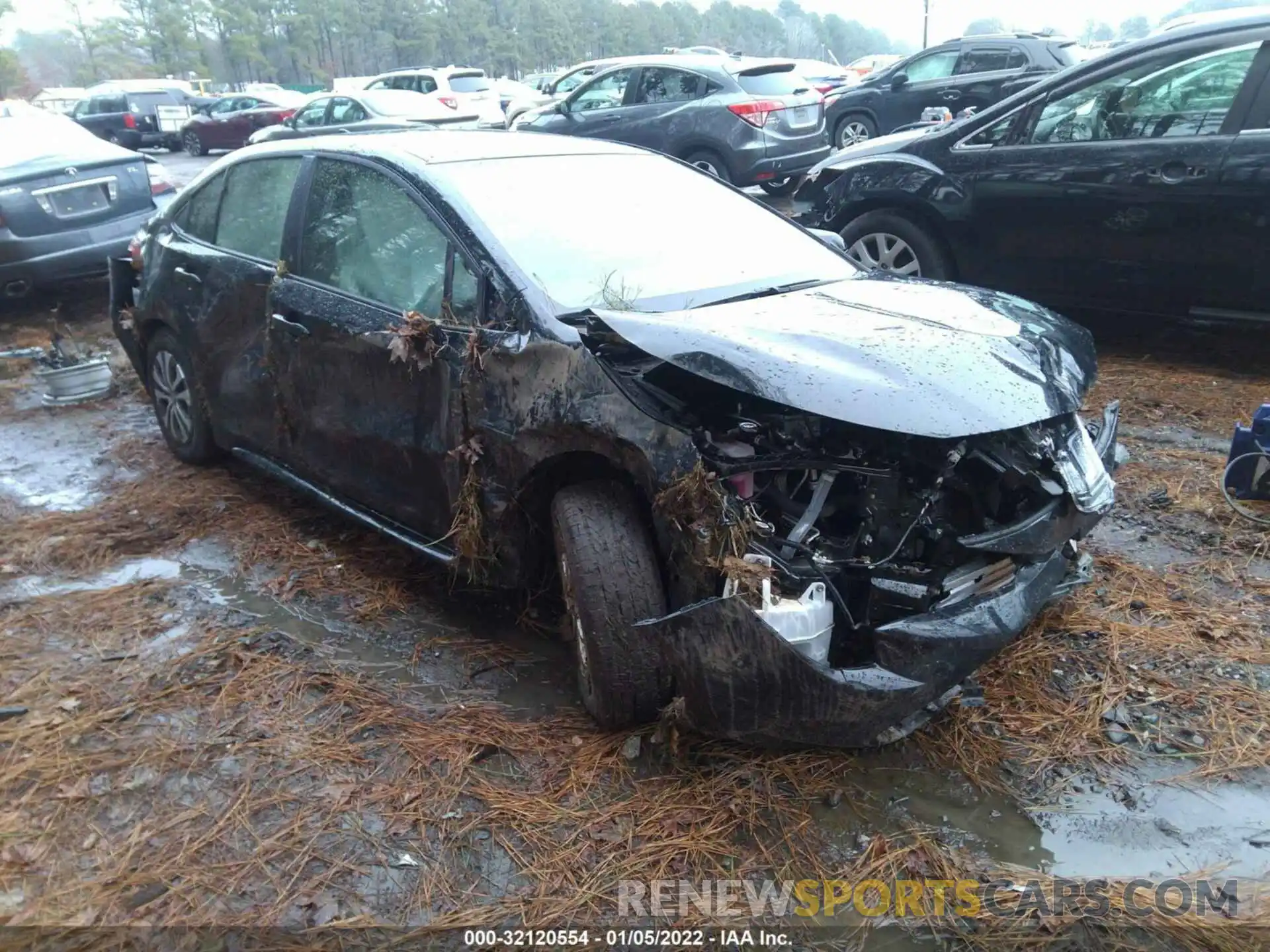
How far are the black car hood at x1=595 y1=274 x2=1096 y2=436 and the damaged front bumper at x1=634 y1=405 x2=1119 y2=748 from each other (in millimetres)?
350

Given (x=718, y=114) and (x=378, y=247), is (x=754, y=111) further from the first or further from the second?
(x=378, y=247)

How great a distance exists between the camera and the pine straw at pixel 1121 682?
8.99 feet

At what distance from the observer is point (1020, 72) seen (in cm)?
1309

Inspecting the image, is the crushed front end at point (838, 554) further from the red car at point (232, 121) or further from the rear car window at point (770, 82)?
the red car at point (232, 121)

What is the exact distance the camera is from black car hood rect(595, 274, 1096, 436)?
2451mm

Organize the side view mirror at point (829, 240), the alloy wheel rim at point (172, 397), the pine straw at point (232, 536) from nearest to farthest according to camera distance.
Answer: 1. the pine straw at point (232, 536)
2. the side view mirror at point (829, 240)
3. the alloy wheel rim at point (172, 397)

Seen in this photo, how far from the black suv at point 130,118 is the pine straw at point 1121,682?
2833 cm

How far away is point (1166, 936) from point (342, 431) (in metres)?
2.95

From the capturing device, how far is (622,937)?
2234 mm

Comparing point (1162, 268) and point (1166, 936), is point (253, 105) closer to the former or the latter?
point (1162, 268)

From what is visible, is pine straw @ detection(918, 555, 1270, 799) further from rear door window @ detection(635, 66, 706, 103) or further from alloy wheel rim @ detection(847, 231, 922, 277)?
rear door window @ detection(635, 66, 706, 103)

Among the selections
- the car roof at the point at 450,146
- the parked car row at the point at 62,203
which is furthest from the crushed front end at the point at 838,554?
the parked car row at the point at 62,203

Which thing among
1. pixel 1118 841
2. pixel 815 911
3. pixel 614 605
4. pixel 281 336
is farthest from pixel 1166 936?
pixel 281 336

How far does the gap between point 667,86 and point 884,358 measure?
1004cm
